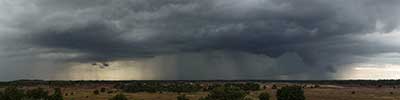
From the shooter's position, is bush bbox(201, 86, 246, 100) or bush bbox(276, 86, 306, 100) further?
bush bbox(276, 86, 306, 100)

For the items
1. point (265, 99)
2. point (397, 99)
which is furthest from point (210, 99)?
point (397, 99)

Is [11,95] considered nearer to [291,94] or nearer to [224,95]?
[224,95]

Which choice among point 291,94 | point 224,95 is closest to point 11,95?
point 224,95

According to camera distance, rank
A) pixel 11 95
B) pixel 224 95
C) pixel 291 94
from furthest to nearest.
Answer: pixel 291 94 → pixel 11 95 → pixel 224 95

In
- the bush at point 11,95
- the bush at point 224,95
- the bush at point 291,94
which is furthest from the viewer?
the bush at point 291,94

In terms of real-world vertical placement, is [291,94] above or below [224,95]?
below

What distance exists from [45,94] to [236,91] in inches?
2113

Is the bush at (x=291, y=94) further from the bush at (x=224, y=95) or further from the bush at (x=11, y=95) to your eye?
the bush at (x=11, y=95)

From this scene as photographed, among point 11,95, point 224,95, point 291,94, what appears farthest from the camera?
point 291,94

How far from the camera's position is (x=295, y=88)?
112 meters

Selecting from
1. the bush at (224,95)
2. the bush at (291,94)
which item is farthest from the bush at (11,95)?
the bush at (291,94)

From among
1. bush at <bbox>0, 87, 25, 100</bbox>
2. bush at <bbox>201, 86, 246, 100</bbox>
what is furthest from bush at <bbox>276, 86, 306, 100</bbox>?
bush at <bbox>0, 87, 25, 100</bbox>

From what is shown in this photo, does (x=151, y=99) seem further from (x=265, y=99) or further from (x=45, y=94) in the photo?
(x=265, y=99)

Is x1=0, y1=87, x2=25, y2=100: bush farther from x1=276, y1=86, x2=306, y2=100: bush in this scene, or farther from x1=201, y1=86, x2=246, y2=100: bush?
x1=276, y1=86, x2=306, y2=100: bush
